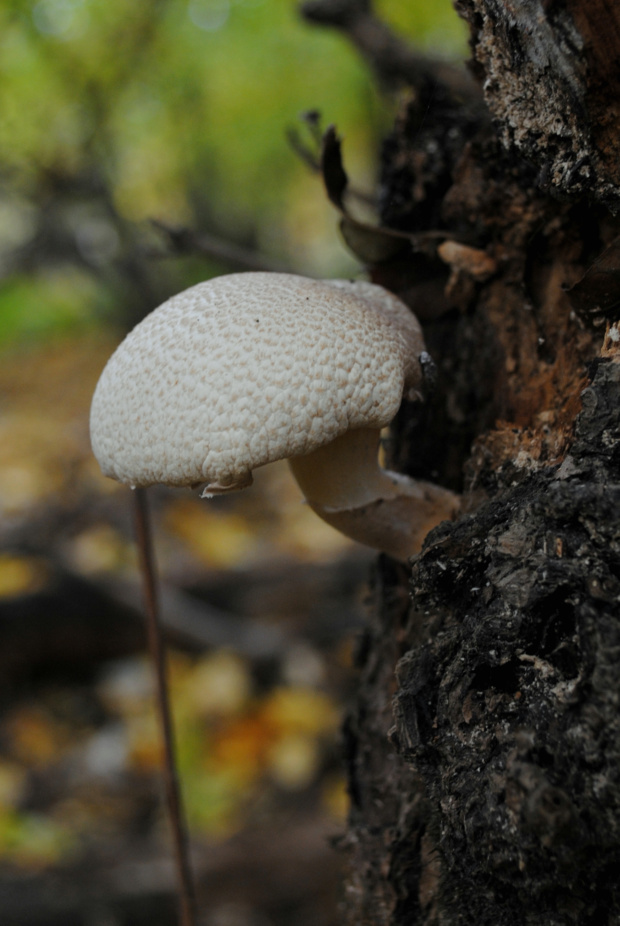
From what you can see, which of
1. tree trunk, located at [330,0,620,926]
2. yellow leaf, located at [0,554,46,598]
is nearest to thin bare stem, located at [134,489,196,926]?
tree trunk, located at [330,0,620,926]

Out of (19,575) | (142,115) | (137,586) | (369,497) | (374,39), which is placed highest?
(374,39)

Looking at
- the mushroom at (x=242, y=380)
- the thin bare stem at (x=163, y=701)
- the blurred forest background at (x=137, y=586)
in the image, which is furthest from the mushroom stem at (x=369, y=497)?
the blurred forest background at (x=137, y=586)

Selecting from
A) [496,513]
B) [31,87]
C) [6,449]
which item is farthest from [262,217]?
[496,513]

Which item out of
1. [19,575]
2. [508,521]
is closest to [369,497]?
[508,521]

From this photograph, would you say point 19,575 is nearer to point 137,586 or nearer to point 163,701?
point 137,586

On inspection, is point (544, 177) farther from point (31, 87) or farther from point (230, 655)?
point (31, 87)

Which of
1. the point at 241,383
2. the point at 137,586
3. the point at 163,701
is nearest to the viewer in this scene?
the point at 241,383
